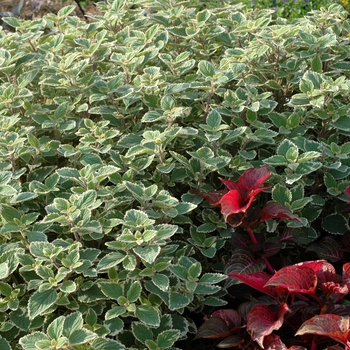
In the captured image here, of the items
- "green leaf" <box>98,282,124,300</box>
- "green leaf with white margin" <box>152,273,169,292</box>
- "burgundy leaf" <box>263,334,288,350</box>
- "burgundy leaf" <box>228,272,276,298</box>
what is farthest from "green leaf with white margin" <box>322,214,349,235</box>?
"green leaf" <box>98,282,124,300</box>

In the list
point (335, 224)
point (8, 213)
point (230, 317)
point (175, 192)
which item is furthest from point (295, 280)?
point (8, 213)

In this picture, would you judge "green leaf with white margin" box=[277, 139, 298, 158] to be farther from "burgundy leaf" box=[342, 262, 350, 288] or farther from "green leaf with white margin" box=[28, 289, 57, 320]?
"green leaf with white margin" box=[28, 289, 57, 320]

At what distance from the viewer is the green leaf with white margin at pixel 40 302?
1.63 m

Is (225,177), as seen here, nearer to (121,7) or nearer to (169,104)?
(169,104)

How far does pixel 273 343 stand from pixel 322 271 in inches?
9.8

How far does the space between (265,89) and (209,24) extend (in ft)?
1.29

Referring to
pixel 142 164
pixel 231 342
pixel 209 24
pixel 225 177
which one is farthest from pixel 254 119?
pixel 231 342

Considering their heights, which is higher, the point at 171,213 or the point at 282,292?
the point at 171,213

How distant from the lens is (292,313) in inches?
68.4

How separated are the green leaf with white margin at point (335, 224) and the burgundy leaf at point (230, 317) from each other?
0.48 meters

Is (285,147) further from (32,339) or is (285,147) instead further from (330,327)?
(32,339)

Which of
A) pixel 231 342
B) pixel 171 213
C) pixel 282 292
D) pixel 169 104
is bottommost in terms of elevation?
pixel 231 342

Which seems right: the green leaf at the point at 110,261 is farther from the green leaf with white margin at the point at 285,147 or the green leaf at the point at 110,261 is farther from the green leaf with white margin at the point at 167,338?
the green leaf with white margin at the point at 285,147

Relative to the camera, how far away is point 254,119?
7.23ft
